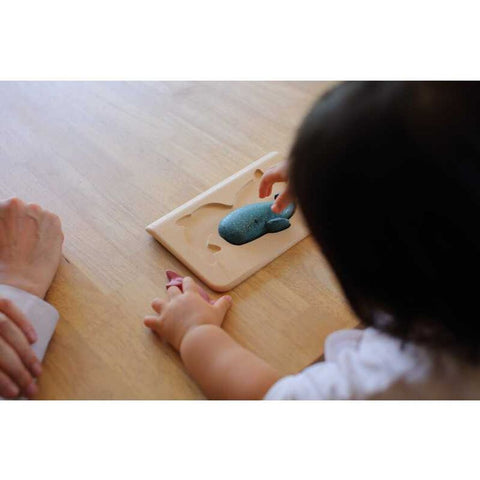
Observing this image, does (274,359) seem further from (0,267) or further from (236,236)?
(0,267)

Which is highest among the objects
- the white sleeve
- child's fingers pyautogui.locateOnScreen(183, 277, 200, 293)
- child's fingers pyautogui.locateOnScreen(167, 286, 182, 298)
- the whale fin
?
the white sleeve

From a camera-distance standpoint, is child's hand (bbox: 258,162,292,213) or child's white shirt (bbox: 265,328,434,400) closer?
child's white shirt (bbox: 265,328,434,400)

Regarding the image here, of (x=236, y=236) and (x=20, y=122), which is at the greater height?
(x=20, y=122)

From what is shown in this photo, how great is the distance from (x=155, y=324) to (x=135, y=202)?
203mm

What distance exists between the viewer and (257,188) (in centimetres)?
73

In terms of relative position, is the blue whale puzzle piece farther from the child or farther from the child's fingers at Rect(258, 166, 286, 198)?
the child

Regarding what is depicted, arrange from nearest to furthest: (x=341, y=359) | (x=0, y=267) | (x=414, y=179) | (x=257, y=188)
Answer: (x=414, y=179)
(x=341, y=359)
(x=0, y=267)
(x=257, y=188)

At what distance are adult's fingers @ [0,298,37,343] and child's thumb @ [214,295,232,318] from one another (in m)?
0.18

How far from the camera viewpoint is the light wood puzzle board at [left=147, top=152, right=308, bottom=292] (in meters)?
0.64

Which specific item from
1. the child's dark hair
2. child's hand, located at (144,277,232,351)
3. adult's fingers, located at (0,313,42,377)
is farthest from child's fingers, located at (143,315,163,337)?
the child's dark hair

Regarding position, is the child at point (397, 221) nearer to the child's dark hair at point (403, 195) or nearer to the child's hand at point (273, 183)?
the child's dark hair at point (403, 195)

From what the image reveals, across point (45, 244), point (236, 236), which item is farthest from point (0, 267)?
point (236, 236)

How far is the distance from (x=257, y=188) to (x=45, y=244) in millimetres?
267

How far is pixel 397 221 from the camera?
0.39m
